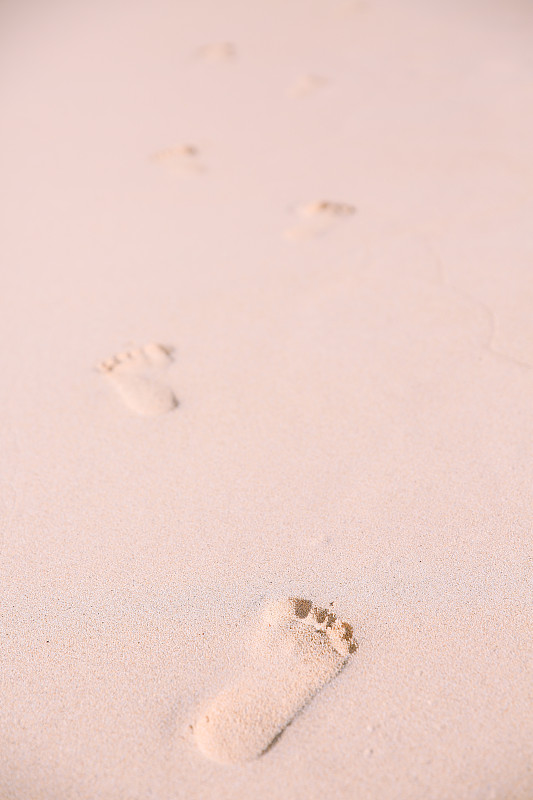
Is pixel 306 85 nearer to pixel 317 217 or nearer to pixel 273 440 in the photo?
pixel 317 217

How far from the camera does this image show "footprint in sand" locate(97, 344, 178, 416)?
1.37 m

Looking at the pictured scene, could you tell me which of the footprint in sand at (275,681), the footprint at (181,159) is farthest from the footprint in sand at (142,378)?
the footprint at (181,159)

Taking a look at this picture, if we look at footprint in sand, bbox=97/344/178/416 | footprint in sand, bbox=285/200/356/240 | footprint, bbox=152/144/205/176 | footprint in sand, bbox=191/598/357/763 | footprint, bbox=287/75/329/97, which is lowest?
footprint in sand, bbox=97/344/178/416

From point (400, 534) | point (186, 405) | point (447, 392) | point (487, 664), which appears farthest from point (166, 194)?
point (487, 664)

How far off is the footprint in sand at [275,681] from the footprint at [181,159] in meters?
1.56

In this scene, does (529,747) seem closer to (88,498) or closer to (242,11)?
(88,498)

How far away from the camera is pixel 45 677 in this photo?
0.97 metres

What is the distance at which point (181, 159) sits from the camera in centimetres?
225

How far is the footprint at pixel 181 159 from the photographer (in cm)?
219

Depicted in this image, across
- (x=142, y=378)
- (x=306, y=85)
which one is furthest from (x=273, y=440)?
(x=306, y=85)

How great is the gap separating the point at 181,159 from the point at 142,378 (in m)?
1.09

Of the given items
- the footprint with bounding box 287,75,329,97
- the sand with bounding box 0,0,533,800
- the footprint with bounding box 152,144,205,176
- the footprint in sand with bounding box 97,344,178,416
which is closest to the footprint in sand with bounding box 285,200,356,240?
the sand with bounding box 0,0,533,800

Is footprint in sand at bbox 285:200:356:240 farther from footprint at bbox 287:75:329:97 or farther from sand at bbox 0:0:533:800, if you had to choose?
footprint at bbox 287:75:329:97

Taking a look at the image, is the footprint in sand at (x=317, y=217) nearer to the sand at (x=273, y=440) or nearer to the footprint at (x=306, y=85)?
the sand at (x=273, y=440)
